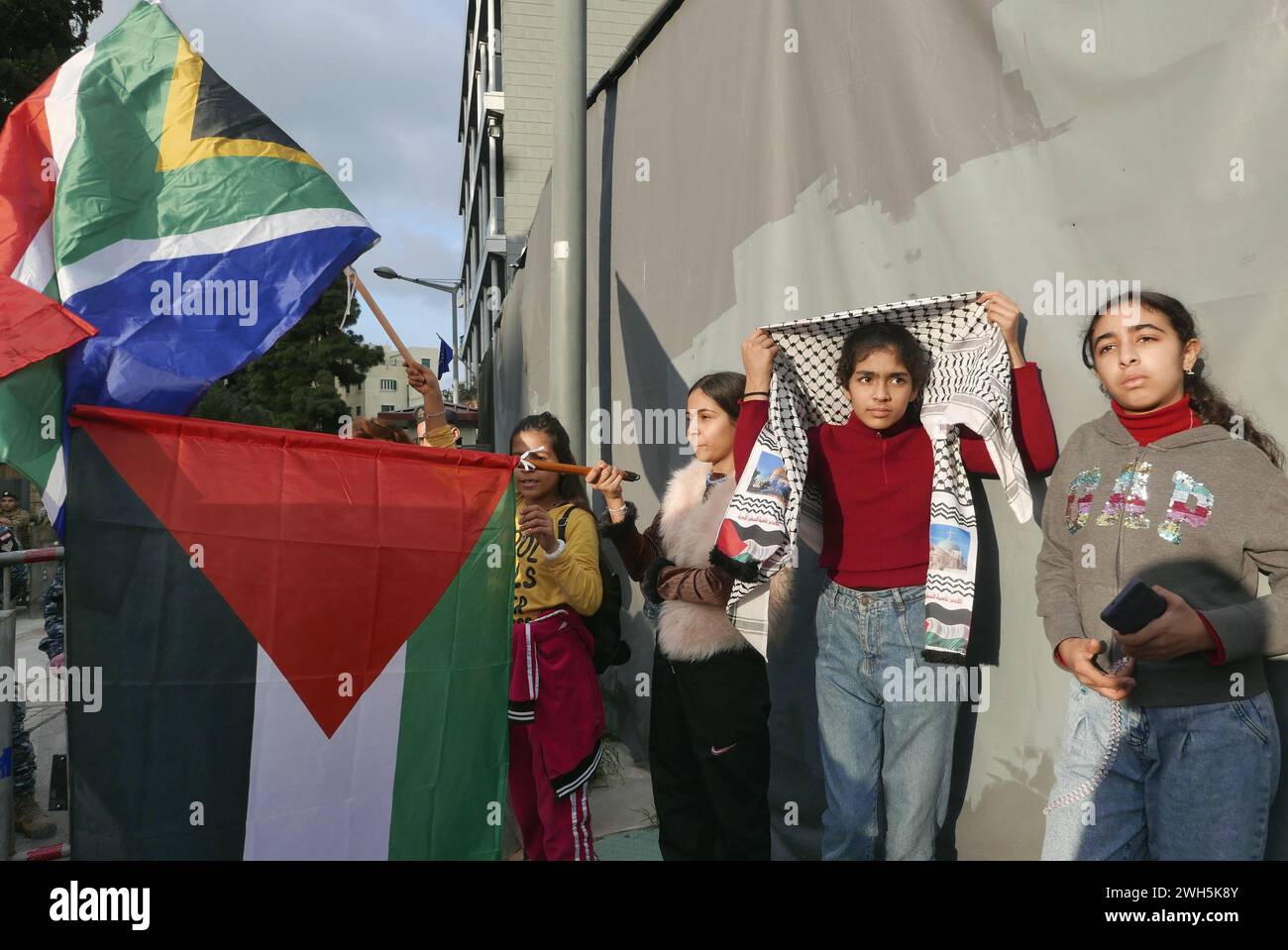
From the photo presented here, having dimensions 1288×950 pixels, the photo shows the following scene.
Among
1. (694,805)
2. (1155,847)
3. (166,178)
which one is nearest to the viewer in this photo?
(1155,847)

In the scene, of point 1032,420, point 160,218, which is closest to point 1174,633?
point 1032,420

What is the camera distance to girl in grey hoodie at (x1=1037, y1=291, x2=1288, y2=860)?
5.78ft

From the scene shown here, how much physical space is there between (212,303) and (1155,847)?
2.96 meters

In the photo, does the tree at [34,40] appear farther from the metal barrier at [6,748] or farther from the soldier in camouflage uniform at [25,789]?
the metal barrier at [6,748]

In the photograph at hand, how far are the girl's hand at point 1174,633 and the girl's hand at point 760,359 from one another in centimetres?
124

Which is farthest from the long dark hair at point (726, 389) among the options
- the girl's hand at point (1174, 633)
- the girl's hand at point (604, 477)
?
the girl's hand at point (1174, 633)

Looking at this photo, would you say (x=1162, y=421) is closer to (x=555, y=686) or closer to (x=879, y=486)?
(x=879, y=486)

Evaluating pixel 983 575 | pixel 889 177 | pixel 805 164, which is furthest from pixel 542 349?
pixel 983 575

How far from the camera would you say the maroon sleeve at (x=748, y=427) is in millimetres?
Result: 2594

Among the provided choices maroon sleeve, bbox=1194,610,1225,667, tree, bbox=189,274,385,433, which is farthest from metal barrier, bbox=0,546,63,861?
tree, bbox=189,274,385,433

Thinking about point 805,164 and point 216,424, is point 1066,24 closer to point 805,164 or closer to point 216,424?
point 805,164

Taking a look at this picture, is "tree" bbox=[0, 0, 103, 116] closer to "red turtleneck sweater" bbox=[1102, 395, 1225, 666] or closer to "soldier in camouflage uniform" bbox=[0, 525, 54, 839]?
"soldier in camouflage uniform" bbox=[0, 525, 54, 839]

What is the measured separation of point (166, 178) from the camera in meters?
2.76

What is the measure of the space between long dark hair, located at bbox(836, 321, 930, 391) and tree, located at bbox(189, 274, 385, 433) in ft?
82.1
